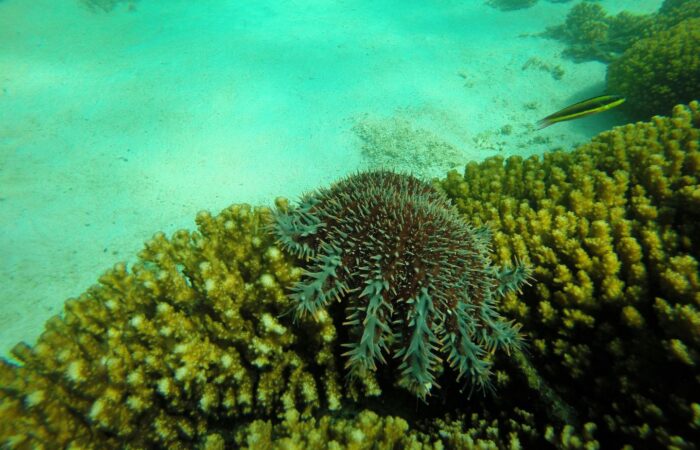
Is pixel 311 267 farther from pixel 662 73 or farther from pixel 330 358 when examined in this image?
pixel 662 73

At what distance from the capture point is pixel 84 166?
7574 millimetres

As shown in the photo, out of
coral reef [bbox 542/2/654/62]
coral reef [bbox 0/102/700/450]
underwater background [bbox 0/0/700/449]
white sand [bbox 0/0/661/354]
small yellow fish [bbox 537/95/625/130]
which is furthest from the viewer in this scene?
coral reef [bbox 542/2/654/62]

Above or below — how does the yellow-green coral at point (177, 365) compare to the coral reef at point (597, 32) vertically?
below

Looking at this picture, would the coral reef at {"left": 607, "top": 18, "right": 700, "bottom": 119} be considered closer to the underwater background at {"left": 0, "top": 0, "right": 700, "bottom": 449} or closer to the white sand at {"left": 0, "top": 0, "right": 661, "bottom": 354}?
the underwater background at {"left": 0, "top": 0, "right": 700, "bottom": 449}

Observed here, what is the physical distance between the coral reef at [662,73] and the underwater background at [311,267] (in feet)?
0.16

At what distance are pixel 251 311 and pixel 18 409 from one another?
66.9 inches

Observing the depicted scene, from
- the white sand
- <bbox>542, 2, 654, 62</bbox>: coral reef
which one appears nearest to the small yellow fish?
the white sand

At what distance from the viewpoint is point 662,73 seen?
745 centimetres

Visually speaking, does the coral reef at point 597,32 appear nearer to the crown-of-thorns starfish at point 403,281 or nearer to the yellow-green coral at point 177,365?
the crown-of-thorns starfish at point 403,281

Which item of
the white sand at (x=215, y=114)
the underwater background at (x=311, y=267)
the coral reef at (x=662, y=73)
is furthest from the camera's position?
the coral reef at (x=662, y=73)

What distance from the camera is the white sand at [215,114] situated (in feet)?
20.3

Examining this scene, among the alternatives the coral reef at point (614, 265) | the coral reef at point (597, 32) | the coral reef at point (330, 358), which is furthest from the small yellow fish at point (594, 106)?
the coral reef at point (597, 32)

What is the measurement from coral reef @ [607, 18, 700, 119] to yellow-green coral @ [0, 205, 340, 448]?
9.24m

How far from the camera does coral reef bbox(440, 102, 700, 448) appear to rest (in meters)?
2.14
